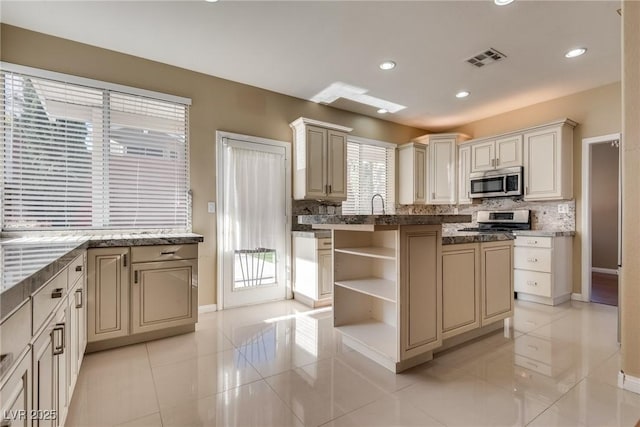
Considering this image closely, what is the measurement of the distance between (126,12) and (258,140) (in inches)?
68.7

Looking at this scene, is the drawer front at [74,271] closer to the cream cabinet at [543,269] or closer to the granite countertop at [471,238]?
the granite countertop at [471,238]

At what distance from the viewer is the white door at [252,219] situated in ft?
11.8

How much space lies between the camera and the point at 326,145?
13.3ft

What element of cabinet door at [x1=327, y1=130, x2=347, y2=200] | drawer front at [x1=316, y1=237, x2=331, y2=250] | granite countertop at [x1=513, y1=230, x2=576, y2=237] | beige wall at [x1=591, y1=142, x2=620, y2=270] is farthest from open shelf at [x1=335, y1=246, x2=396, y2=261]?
beige wall at [x1=591, y1=142, x2=620, y2=270]

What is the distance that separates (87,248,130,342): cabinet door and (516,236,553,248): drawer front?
4.63 metres

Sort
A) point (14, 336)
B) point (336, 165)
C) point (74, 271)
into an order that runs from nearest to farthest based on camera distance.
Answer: point (14, 336) < point (74, 271) < point (336, 165)

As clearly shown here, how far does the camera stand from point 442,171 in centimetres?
521

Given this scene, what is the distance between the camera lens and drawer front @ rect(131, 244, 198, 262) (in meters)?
2.51

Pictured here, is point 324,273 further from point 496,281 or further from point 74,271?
point 74,271

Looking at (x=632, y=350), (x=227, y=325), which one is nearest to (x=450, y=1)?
(x=632, y=350)

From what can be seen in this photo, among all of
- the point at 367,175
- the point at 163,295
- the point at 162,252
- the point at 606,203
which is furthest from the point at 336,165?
the point at 606,203

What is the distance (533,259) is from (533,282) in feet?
0.98

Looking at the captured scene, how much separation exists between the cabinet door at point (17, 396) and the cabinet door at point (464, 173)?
530cm

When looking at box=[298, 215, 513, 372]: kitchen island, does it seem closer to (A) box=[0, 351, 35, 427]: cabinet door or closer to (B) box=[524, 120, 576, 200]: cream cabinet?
(A) box=[0, 351, 35, 427]: cabinet door
